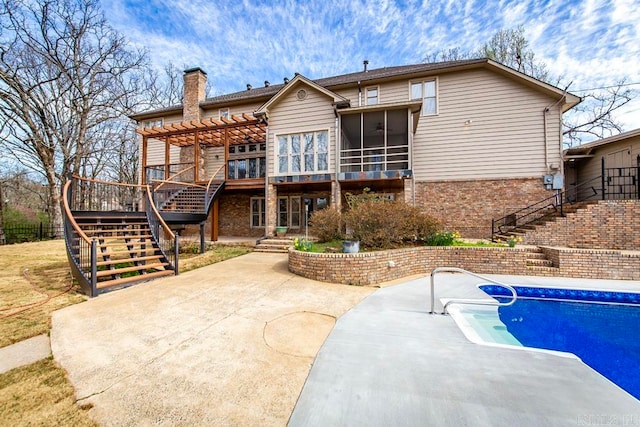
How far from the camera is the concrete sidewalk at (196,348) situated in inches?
87.3

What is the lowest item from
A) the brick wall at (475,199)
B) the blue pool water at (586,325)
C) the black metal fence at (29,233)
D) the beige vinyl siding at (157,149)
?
the blue pool water at (586,325)

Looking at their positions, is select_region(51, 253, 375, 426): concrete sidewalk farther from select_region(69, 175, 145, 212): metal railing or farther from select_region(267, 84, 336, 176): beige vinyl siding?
select_region(267, 84, 336, 176): beige vinyl siding

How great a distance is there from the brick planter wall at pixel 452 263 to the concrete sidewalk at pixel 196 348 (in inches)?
25.0

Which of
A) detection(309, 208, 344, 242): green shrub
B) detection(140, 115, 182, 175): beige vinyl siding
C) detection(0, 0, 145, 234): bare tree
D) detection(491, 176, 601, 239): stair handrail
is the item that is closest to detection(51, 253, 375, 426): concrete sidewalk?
detection(309, 208, 344, 242): green shrub

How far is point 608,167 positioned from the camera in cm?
1158

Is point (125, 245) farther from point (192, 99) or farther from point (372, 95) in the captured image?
point (372, 95)

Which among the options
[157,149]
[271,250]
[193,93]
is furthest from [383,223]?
[157,149]

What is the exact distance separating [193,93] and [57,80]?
30.9ft

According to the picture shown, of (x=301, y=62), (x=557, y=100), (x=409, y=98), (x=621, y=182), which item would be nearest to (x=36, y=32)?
(x=301, y=62)

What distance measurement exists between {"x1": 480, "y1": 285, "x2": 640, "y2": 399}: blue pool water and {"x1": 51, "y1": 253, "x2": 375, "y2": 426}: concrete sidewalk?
282 centimetres

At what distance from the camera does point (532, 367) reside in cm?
272

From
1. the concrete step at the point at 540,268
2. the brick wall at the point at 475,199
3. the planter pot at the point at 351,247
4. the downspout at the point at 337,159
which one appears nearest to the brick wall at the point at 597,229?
A: the brick wall at the point at 475,199

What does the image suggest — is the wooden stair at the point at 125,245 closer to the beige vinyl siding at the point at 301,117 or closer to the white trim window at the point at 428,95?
the beige vinyl siding at the point at 301,117

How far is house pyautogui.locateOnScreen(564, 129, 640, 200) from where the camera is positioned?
33.8 feet
